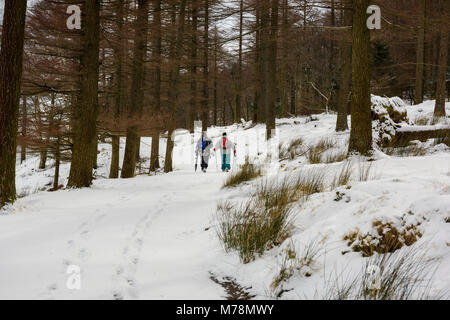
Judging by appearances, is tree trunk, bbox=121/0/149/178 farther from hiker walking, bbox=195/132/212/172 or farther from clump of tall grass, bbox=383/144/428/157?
clump of tall grass, bbox=383/144/428/157

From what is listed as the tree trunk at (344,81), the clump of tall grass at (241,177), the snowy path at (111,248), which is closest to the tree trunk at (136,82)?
the clump of tall grass at (241,177)

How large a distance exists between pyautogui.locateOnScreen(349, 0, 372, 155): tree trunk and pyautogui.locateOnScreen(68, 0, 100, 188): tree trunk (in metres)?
5.96

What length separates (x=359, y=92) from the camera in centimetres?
592

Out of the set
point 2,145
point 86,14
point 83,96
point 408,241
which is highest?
point 86,14

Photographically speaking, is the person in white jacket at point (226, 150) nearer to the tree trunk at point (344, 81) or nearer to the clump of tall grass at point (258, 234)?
the tree trunk at point (344, 81)

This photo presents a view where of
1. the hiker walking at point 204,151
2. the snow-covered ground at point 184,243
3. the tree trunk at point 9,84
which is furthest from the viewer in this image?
the hiker walking at point 204,151

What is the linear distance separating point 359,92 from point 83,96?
251 inches

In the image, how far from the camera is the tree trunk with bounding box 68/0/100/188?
688 cm

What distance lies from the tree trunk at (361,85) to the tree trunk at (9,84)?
621 cm

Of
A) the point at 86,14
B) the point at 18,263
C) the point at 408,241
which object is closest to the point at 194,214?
the point at 18,263

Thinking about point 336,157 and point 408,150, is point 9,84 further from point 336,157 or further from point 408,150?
point 408,150

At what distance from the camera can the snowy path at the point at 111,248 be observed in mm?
2281

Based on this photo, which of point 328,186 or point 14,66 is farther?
point 14,66
